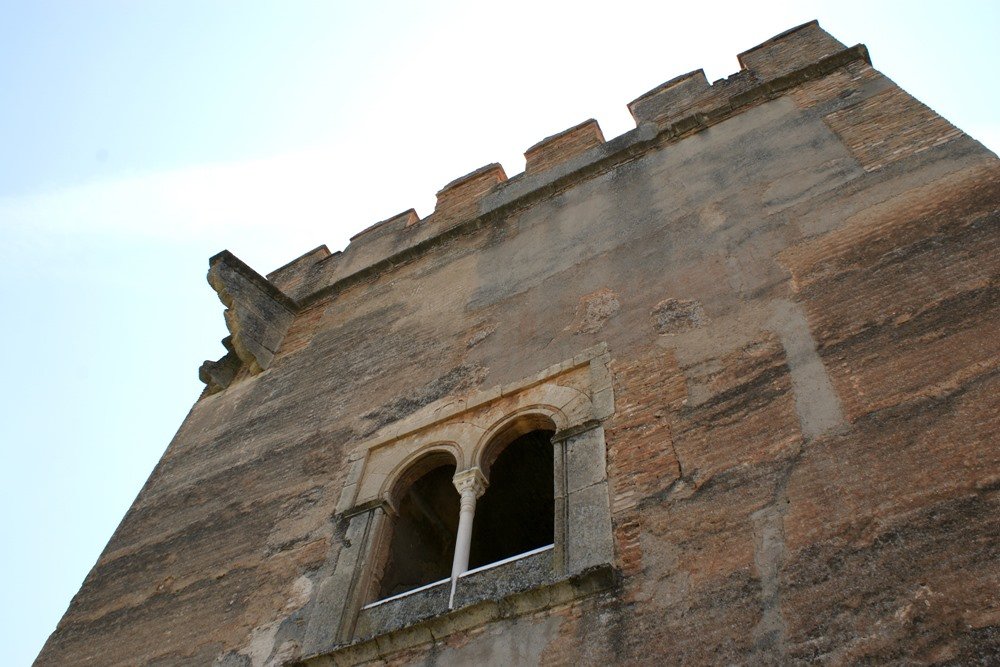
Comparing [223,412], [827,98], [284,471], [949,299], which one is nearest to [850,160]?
[827,98]

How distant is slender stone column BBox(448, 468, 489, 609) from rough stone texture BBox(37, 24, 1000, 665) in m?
0.39

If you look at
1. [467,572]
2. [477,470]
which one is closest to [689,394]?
[477,470]

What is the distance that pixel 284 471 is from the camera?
5.44 meters

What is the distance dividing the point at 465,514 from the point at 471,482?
0.20 meters

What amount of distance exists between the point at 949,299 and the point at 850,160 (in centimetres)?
157

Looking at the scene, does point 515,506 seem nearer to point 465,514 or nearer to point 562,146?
point 465,514

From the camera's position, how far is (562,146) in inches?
293

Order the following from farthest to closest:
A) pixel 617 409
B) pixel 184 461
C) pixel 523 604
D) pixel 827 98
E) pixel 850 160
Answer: pixel 184 461 < pixel 827 98 < pixel 850 160 < pixel 617 409 < pixel 523 604

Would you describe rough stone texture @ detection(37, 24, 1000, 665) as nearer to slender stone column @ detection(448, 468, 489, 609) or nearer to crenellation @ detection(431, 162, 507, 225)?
crenellation @ detection(431, 162, 507, 225)

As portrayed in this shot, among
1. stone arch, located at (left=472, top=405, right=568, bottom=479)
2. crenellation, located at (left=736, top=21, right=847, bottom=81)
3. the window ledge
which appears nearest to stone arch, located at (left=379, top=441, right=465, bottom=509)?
stone arch, located at (left=472, top=405, right=568, bottom=479)

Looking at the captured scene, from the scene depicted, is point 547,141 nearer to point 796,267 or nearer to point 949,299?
point 796,267

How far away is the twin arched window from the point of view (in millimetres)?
4461

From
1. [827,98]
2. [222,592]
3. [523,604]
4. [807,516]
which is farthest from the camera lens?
[827,98]

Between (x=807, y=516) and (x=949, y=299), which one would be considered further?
(x=949, y=299)
